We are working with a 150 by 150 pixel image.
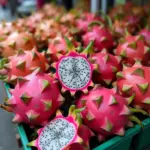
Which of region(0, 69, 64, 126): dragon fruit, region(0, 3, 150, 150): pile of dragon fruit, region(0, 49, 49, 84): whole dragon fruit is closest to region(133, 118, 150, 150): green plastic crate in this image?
region(0, 3, 150, 150): pile of dragon fruit

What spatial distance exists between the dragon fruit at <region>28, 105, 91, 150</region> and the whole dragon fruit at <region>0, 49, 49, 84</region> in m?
0.27

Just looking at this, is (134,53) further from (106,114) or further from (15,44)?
(15,44)

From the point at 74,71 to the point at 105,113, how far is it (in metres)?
0.21

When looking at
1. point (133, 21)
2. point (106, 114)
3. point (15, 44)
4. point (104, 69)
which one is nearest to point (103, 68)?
point (104, 69)

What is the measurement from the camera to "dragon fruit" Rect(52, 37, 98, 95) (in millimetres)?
850

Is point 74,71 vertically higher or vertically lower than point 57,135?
higher

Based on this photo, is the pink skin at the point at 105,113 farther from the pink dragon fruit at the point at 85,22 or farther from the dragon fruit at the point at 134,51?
the pink dragon fruit at the point at 85,22

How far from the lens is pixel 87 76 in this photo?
34.1 inches

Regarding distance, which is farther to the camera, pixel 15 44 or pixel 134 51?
pixel 15 44

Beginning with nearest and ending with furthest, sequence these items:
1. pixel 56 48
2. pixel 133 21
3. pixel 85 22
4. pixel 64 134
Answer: pixel 64 134
pixel 56 48
pixel 85 22
pixel 133 21

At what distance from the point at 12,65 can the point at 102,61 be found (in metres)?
0.39

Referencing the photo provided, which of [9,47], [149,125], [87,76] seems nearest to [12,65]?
[9,47]

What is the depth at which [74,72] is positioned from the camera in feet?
2.86

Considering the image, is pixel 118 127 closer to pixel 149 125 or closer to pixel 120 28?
pixel 149 125
